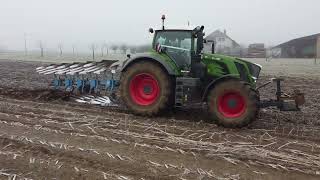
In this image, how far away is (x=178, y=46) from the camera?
10914 millimetres

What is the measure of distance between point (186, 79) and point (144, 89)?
1.29 metres

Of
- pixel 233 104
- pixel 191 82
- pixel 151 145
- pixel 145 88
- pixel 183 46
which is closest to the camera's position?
pixel 151 145

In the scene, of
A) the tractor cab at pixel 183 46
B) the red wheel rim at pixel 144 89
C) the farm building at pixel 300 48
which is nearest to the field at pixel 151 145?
the red wheel rim at pixel 144 89

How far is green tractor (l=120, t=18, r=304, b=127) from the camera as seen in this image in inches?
385

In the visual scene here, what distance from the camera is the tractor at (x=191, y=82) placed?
970 cm

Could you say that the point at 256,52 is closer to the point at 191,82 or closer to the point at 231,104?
the point at 191,82

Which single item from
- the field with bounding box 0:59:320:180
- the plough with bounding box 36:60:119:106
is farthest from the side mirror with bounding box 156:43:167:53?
the plough with bounding box 36:60:119:106

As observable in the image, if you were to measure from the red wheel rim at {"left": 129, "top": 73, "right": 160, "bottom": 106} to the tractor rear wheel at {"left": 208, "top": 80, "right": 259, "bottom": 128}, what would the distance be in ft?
5.46

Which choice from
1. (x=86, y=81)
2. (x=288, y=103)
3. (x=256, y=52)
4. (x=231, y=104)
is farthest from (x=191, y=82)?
(x=256, y=52)

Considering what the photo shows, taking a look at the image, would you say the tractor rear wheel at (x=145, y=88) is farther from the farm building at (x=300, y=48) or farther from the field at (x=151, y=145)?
the farm building at (x=300, y=48)

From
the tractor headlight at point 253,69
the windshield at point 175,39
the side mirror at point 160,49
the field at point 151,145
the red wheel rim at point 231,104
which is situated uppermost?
the windshield at point 175,39

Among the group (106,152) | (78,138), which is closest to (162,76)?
(78,138)

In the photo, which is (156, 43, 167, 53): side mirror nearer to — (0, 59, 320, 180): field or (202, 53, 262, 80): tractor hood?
(202, 53, 262, 80): tractor hood

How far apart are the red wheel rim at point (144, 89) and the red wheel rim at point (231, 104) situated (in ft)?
5.78
